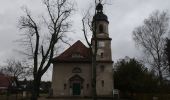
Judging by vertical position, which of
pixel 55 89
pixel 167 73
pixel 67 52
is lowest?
pixel 55 89

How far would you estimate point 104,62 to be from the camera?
125 ft

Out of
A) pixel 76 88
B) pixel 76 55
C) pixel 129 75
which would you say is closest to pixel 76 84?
pixel 76 88

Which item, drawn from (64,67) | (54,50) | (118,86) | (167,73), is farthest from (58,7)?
(118,86)

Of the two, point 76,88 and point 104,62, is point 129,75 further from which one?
point 76,88

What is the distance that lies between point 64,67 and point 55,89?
382 cm

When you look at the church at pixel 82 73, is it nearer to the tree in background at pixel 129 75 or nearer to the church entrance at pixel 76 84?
the church entrance at pixel 76 84

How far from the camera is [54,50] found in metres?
23.0

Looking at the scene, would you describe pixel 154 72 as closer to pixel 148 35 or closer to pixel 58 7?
pixel 148 35

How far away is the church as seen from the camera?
123 feet

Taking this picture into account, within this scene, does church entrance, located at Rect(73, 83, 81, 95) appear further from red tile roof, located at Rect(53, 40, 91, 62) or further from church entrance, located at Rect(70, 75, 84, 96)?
red tile roof, located at Rect(53, 40, 91, 62)

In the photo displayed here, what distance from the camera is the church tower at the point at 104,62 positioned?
3722cm

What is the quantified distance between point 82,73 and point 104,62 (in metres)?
4.01

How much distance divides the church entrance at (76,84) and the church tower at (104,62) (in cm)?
281

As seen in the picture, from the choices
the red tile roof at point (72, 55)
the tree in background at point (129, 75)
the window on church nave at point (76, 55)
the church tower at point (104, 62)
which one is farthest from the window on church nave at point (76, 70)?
the tree in background at point (129, 75)
